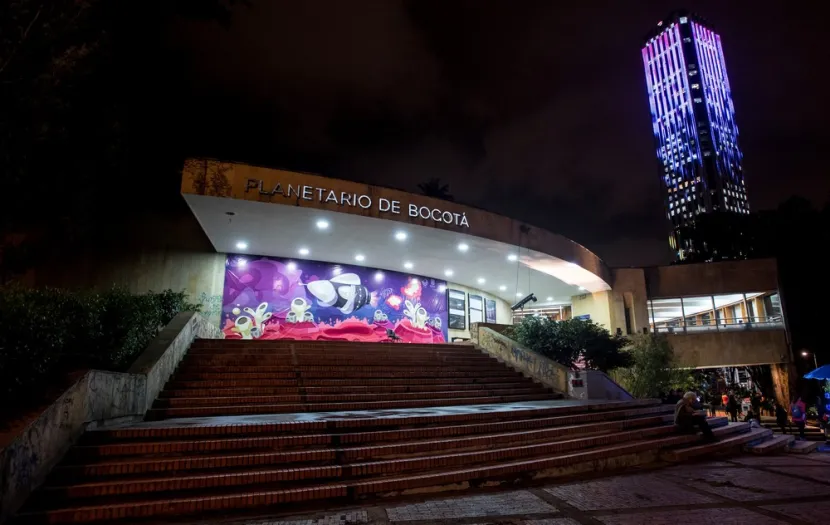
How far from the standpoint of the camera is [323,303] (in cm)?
1703

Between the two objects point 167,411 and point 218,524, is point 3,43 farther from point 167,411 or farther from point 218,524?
point 218,524

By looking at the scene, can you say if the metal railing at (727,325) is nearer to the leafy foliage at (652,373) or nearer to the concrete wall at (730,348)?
the concrete wall at (730,348)

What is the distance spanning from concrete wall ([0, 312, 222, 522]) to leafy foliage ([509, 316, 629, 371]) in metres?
10.4

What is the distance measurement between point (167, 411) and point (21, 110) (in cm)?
510

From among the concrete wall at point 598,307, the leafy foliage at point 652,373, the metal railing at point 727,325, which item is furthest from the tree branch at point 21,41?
the metal railing at point 727,325

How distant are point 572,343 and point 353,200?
328 inches

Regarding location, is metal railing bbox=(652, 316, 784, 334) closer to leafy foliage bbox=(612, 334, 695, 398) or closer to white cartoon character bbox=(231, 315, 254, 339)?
leafy foliage bbox=(612, 334, 695, 398)

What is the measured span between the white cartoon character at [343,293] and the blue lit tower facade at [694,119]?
11182 cm

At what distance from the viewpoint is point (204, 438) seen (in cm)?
567

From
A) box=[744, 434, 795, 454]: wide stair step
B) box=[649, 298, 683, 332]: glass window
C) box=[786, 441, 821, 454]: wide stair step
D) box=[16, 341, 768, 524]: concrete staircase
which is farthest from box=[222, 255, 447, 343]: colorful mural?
box=[786, 441, 821, 454]: wide stair step

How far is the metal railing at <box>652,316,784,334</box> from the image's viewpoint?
21094mm

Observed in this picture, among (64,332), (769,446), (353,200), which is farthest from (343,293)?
(769,446)

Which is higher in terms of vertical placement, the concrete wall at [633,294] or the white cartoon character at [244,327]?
the concrete wall at [633,294]

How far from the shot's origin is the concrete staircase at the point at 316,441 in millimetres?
4590
